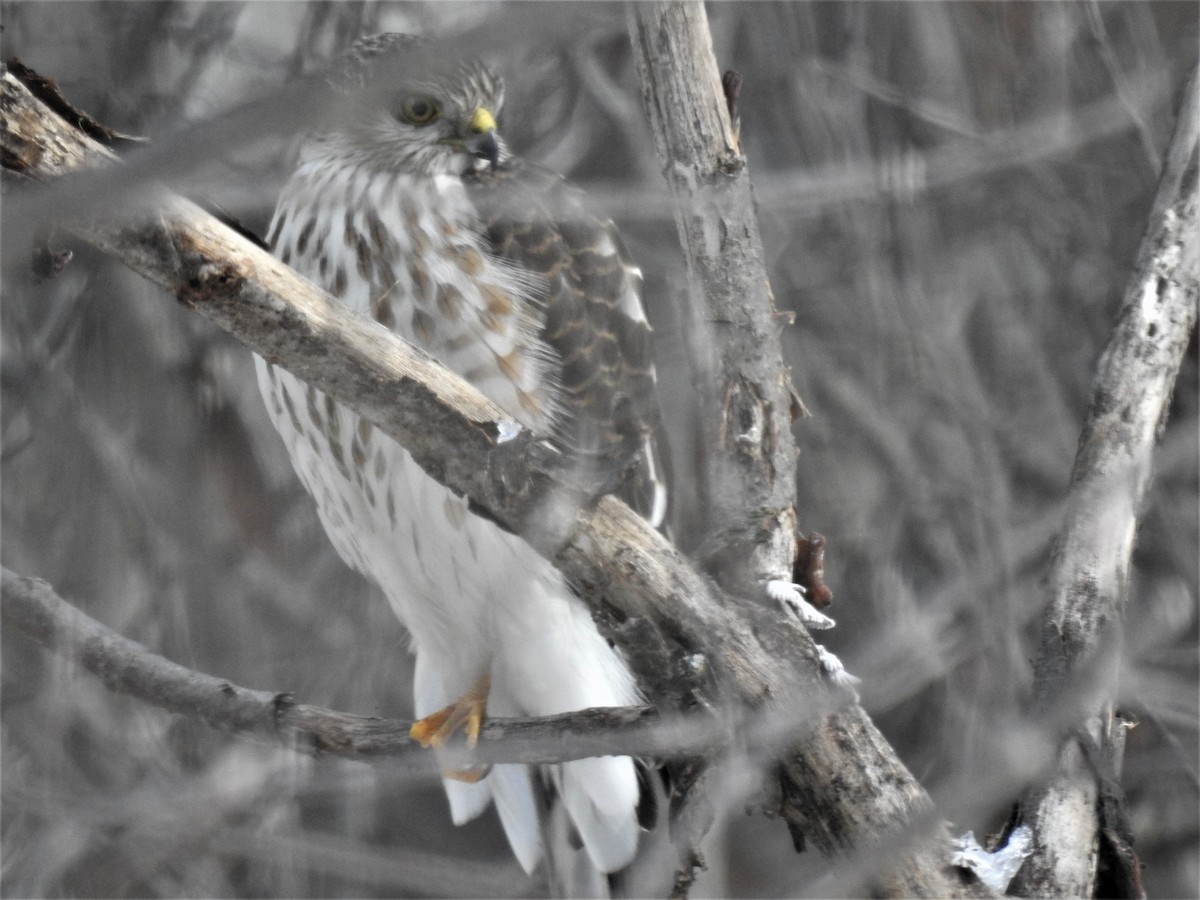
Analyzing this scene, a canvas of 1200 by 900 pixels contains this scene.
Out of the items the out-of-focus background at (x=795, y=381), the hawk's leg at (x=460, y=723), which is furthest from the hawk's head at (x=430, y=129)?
the hawk's leg at (x=460, y=723)

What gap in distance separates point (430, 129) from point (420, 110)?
5 centimetres

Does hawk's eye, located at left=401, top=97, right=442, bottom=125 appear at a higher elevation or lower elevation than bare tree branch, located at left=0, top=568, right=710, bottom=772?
higher

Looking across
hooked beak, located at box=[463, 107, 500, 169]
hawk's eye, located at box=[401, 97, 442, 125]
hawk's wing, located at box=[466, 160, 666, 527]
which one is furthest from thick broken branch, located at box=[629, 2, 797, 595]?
hawk's eye, located at box=[401, 97, 442, 125]

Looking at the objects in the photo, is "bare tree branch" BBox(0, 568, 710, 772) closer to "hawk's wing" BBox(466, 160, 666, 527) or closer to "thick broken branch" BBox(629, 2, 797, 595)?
"thick broken branch" BBox(629, 2, 797, 595)

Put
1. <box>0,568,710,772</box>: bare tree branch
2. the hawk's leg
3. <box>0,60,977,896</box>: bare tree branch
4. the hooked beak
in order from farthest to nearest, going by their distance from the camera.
Answer: the hooked beak < the hawk's leg < <box>0,568,710,772</box>: bare tree branch < <box>0,60,977,896</box>: bare tree branch

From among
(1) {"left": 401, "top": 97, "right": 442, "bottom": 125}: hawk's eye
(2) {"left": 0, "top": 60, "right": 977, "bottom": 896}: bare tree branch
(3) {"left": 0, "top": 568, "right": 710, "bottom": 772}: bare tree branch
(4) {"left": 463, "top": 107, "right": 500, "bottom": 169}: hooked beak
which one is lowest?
(3) {"left": 0, "top": 568, "right": 710, "bottom": 772}: bare tree branch

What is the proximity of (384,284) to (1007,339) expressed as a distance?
87.4 inches

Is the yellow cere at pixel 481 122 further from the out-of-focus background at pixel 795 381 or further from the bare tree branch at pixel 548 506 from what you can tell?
the bare tree branch at pixel 548 506

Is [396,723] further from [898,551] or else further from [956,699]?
[898,551]

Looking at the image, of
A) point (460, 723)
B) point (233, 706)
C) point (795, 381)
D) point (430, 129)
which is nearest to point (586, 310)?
point (430, 129)

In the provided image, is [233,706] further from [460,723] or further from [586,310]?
[586,310]

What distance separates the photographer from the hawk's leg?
2588mm

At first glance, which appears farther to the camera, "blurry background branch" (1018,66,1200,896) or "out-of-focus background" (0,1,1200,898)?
"out-of-focus background" (0,1,1200,898)

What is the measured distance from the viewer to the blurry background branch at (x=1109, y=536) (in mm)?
2168
